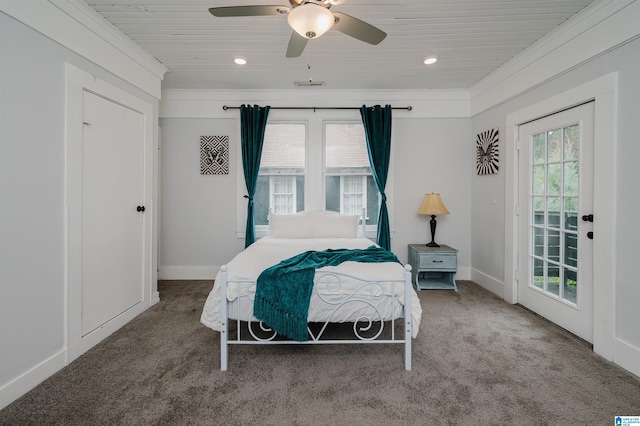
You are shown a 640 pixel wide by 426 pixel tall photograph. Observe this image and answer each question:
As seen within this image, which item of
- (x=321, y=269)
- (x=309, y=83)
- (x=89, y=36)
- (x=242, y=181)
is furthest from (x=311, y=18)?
(x=242, y=181)

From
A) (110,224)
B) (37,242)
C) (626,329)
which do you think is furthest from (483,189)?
(37,242)

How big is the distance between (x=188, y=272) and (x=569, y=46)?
16.4ft

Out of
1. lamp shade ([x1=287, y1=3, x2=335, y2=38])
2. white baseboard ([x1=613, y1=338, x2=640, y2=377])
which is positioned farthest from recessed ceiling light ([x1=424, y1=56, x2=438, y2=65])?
white baseboard ([x1=613, y1=338, x2=640, y2=377])

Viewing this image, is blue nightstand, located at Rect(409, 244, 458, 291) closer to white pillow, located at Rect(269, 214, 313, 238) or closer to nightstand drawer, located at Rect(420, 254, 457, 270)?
nightstand drawer, located at Rect(420, 254, 457, 270)

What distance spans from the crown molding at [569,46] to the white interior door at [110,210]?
4.09m

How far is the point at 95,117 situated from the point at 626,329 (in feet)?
14.6

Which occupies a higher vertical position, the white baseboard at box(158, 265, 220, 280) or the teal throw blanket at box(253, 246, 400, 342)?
the teal throw blanket at box(253, 246, 400, 342)

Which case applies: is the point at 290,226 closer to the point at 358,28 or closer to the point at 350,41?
the point at 350,41

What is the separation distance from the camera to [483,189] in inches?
152

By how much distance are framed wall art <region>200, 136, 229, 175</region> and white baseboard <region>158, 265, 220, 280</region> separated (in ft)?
4.53

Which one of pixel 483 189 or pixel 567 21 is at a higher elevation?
pixel 567 21

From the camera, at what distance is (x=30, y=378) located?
184cm

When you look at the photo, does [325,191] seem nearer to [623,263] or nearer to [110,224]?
[110,224]

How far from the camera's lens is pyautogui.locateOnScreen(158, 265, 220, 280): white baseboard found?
4.15 m
